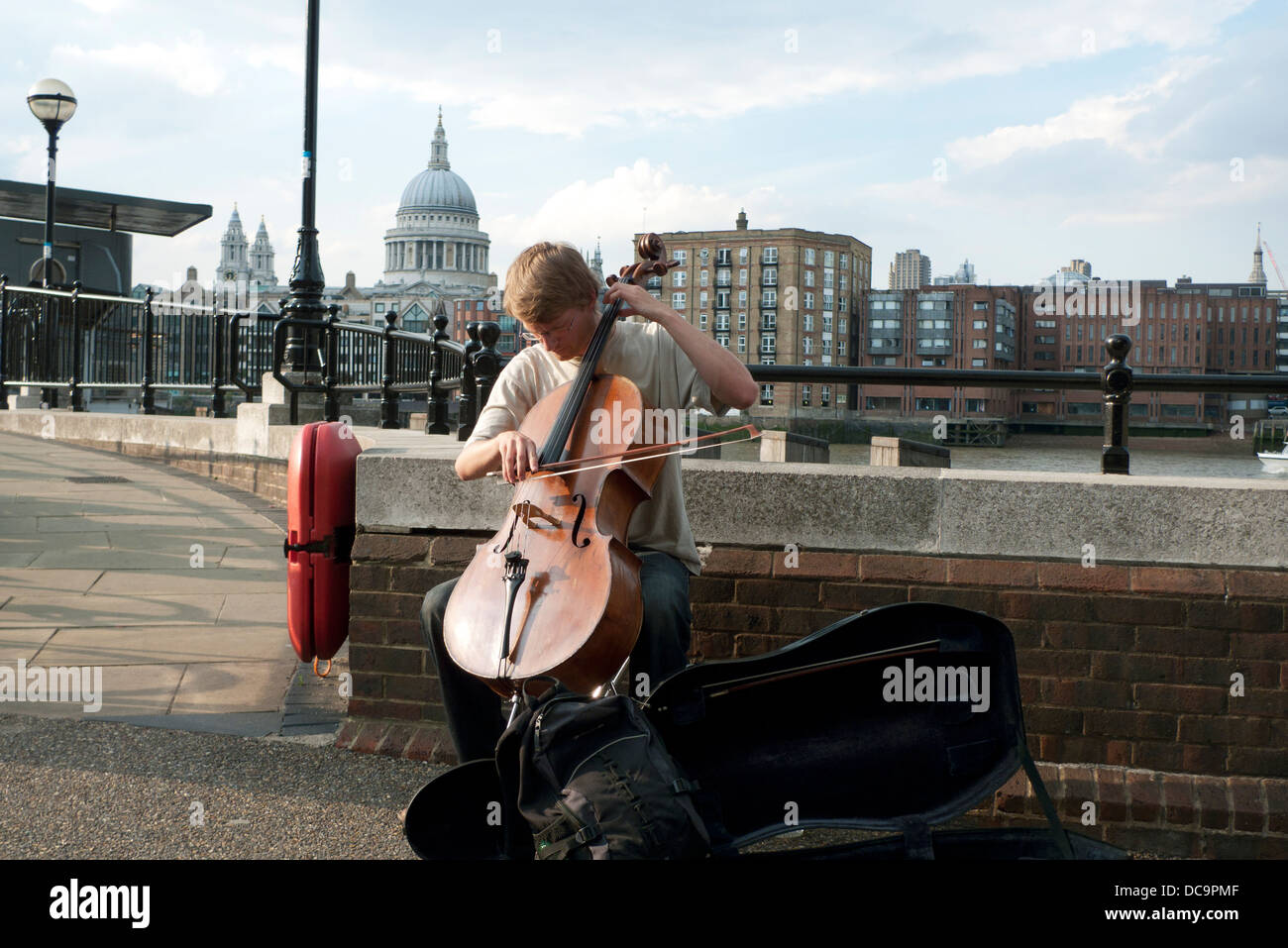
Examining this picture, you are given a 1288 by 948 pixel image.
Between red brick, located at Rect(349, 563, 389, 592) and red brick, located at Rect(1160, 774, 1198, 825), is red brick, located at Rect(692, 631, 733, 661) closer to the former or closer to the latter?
red brick, located at Rect(349, 563, 389, 592)

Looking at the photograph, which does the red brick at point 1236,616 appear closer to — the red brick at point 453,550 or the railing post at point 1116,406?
the railing post at point 1116,406

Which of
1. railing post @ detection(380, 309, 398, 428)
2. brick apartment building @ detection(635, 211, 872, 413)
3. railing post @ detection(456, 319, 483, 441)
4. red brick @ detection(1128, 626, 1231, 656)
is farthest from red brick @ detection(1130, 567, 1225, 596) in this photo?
brick apartment building @ detection(635, 211, 872, 413)

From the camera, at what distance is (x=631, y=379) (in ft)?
11.5

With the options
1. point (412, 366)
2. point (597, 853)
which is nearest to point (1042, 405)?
point (412, 366)

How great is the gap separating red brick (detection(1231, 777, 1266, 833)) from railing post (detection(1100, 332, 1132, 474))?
3.87 feet

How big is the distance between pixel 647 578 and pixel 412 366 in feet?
24.5

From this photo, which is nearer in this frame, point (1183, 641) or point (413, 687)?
point (1183, 641)

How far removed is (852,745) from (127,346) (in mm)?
13042

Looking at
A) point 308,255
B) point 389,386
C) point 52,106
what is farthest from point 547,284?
point 52,106

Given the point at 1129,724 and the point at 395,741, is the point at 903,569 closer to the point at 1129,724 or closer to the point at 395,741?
the point at 1129,724

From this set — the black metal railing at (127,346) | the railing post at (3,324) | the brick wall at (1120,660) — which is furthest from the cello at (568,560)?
the railing post at (3,324)

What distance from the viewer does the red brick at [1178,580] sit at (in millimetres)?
3766

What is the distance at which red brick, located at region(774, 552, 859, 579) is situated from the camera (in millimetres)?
3971
